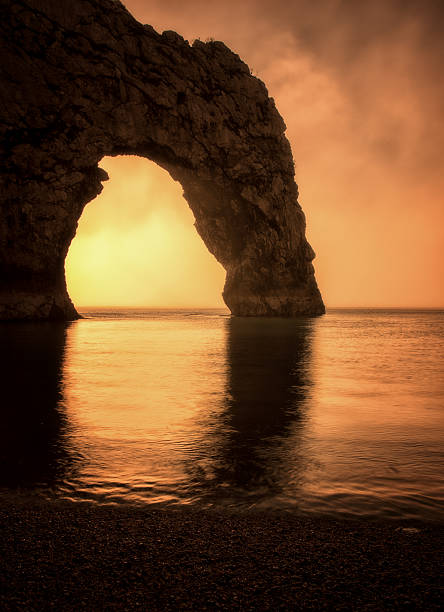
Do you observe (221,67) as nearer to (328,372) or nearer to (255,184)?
(255,184)

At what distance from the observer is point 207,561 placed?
2.34 meters

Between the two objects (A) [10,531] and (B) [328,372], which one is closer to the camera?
(A) [10,531]

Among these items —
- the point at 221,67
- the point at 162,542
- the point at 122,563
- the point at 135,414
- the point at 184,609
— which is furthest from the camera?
the point at 221,67

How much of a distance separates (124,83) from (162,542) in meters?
43.4

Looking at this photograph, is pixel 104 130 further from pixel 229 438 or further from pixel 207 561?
pixel 207 561

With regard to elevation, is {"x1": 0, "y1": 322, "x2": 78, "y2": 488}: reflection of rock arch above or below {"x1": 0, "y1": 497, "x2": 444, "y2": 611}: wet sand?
below

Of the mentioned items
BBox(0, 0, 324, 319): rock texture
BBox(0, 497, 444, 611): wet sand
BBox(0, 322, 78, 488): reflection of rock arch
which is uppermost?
BBox(0, 0, 324, 319): rock texture

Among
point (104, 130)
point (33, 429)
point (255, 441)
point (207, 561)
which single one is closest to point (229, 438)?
point (255, 441)

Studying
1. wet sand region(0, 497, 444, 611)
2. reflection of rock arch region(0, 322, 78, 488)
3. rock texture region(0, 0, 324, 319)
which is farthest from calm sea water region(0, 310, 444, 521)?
rock texture region(0, 0, 324, 319)

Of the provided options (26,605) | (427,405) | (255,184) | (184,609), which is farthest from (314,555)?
(255,184)

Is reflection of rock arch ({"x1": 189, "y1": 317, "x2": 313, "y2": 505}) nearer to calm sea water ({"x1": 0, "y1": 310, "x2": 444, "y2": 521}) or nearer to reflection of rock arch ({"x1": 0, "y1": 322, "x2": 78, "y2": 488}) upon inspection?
calm sea water ({"x1": 0, "y1": 310, "x2": 444, "y2": 521})

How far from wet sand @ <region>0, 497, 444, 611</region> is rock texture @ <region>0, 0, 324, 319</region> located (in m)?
36.0

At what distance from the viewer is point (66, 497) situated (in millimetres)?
3250

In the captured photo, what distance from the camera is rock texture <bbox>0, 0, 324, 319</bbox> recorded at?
34.1 metres
